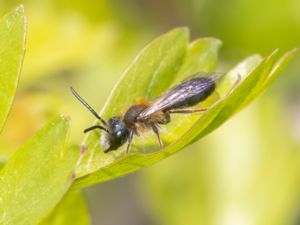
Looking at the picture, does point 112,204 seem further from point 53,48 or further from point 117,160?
point 117,160

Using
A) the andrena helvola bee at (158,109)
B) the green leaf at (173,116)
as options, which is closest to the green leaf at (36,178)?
the green leaf at (173,116)

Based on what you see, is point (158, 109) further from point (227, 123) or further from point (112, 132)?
point (227, 123)

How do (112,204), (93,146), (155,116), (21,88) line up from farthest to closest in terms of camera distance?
(112,204) < (21,88) < (155,116) < (93,146)

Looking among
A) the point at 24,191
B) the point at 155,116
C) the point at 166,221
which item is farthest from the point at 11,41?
the point at 166,221

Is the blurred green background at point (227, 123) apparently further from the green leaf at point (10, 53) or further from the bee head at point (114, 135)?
the green leaf at point (10, 53)

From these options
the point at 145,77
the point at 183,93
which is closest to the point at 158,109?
the point at 183,93

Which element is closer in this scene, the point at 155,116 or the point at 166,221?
the point at 155,116
